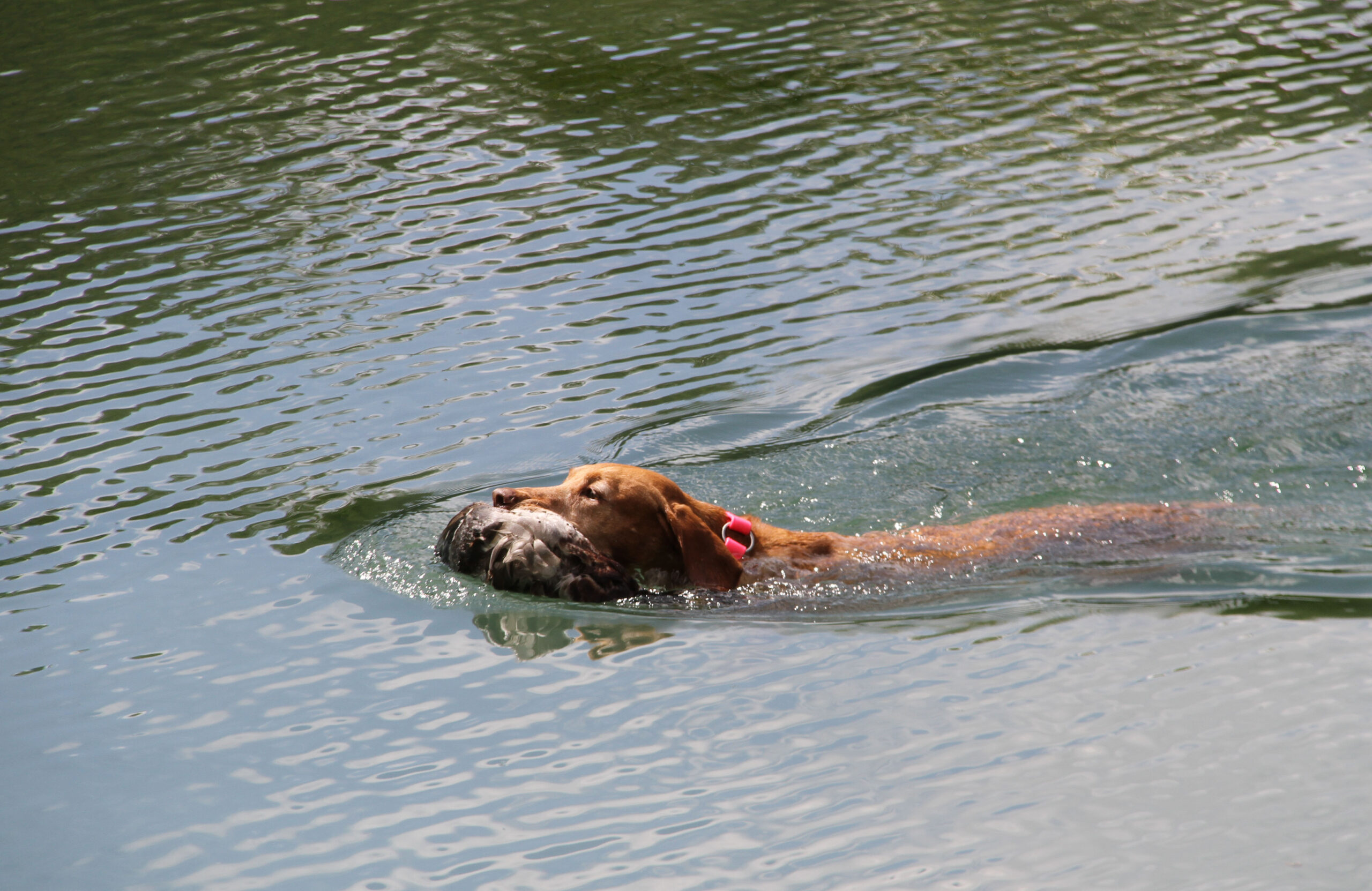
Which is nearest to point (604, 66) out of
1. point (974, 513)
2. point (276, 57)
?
point (276, 57)

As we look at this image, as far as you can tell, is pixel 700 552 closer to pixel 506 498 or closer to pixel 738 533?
pixel 738 533

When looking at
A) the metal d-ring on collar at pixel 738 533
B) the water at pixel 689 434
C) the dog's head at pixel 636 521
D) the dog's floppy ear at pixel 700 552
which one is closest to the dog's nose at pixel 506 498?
the dog's head at pixel 636 521

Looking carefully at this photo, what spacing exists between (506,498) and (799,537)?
4.61ft

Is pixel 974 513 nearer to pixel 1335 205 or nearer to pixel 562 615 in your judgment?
A: pixel 562 615

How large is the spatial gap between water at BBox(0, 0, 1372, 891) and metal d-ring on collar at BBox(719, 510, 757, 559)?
0.83 ft

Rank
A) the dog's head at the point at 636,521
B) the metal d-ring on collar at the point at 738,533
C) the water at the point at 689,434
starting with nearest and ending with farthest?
the water at the point at 689,434 < the dog's head at the point at 636,521 < the metal d-ring on collar at the point at 738,533

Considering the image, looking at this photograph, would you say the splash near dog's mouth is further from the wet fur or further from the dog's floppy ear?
the dog's floppy ear

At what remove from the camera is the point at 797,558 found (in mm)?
6180

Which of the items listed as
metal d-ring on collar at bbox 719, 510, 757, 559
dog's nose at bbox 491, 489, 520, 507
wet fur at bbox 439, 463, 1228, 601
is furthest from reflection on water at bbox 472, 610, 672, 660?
metal d-ring on collar at bbox 719, 510, 757, 559

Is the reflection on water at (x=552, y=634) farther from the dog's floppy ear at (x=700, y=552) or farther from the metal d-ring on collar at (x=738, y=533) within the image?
the metal d-ring on collar at (x=738, y=533)

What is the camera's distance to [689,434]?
309 inches

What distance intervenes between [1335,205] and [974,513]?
5100mm

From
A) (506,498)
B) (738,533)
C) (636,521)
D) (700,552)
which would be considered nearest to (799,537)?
(738,533)

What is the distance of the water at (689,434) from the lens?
4.46 m
